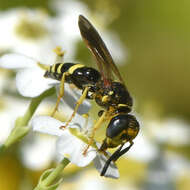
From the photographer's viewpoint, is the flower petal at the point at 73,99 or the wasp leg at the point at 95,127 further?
the flower petal at the point at 73,99

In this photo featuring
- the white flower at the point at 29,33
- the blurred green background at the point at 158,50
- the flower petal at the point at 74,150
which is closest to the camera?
the flower petal at the point at 74,150

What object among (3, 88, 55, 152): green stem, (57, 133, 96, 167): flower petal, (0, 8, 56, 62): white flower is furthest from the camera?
(0, 8, 56, 62): white flower

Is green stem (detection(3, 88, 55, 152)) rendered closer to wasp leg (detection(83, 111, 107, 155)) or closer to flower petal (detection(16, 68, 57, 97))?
flower petal (detection(16, 68, 57, 97))

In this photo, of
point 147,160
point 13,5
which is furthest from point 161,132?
point 13,5

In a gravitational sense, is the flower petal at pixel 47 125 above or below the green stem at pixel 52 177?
above

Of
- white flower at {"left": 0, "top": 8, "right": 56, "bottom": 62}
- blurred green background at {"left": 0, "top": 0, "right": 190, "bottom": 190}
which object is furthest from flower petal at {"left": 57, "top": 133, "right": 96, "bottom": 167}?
blurred green background at {"left": 0, "top": 0, "right": 190, "bottom": 190}

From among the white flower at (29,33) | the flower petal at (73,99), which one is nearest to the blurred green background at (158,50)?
the white flower at (29,33)

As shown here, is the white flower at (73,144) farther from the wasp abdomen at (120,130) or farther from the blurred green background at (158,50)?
the blurred green background at (158,50)

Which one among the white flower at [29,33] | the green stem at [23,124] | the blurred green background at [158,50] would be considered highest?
the green stem at [23,124]

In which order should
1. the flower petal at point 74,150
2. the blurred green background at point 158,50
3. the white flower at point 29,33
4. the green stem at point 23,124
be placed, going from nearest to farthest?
the flower petal at point 74,150, the green stem at point 23,124, the white flower at point 29,33, the blurred green background at point 158,50
